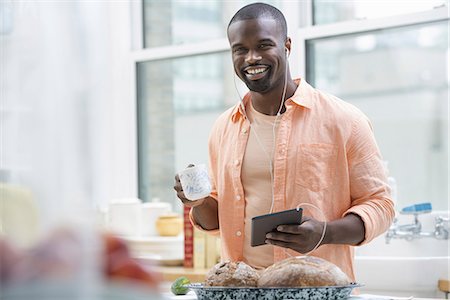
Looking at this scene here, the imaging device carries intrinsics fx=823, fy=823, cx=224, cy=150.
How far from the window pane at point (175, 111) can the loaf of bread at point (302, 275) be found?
254cm

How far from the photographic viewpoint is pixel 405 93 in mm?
3348

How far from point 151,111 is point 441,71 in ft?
5.36

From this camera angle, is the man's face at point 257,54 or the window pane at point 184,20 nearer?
the man's face at point 257,54

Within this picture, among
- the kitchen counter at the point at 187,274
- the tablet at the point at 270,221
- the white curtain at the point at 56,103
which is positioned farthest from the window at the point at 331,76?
the white curtain at the point at 56,103

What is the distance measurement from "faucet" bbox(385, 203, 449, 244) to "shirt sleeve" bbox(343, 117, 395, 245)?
3.14 ft

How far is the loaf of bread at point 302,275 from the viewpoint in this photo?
1.37 metres

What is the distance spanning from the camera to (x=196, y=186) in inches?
72.9

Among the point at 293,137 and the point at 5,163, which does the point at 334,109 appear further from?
the point at 5,163

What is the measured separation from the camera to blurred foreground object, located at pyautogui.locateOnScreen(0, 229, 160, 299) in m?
0.38

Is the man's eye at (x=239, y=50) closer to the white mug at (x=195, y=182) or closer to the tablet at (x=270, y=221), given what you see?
the white mug at (x=195, y=182)

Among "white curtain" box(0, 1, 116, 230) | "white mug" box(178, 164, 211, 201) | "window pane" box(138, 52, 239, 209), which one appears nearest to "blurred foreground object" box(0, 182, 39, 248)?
"white curtain" box(0, 1, 116, 230)

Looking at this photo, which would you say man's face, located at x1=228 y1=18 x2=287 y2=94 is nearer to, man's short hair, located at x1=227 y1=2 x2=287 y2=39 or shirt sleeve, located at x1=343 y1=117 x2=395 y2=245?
man's short hair, located at x1=227 y1=2 x2=287 y2=39

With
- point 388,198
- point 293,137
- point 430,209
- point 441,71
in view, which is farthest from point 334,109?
point 441,71

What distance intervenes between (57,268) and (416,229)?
2726mm
